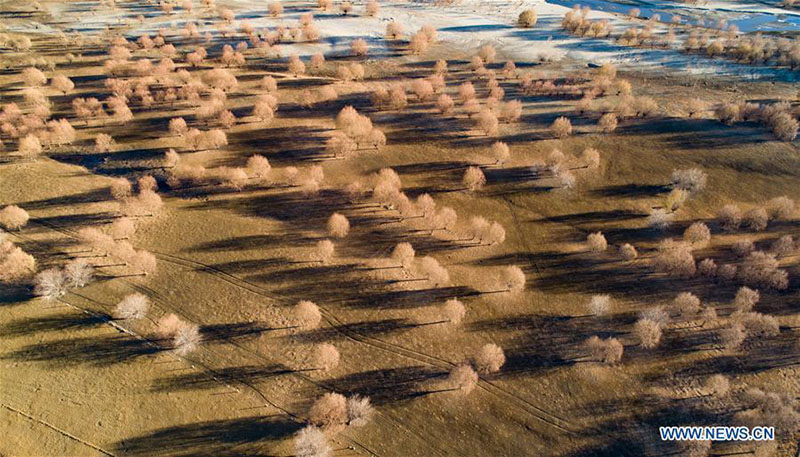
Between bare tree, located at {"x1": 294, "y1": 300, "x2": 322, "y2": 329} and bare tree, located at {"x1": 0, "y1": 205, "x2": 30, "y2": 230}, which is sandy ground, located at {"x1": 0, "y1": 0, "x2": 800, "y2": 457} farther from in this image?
bare tree, located at {"x1": 0, "y1": 205, "x2": 30, "y2": 230}

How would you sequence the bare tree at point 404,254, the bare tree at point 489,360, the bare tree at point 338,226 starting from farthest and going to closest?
the bare tree at point 338,226 → the bare tree at point 404,254 → the bare tree at point 489,360

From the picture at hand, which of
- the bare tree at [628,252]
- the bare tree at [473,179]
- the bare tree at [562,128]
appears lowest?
the bare tree at [628,252]

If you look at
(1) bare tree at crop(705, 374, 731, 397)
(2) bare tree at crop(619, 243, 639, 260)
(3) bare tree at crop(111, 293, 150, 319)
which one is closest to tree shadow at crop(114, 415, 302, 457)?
Answer: (3) bare tree at crop(111, 293, 150, 319)

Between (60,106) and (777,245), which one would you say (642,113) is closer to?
(777,245)

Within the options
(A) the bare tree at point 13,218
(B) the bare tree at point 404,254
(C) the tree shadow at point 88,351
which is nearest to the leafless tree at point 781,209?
(B) the bare tree at point 404,254

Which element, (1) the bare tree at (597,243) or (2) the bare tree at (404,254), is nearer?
(2) the bare tree at (404,254)

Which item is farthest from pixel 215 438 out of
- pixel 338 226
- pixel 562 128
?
pixel 562 128

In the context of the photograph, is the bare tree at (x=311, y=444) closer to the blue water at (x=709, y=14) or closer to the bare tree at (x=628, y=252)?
the bare tree at (x=628, y=252)

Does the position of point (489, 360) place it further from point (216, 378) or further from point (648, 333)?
point (216, 378)
